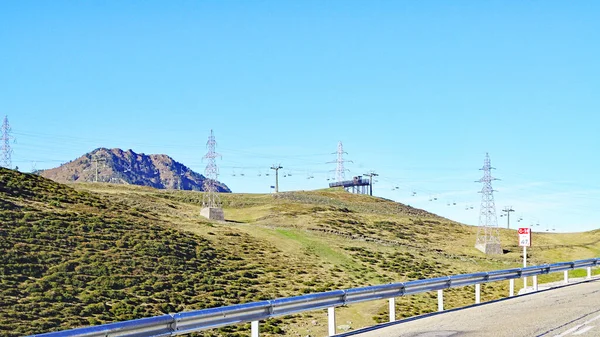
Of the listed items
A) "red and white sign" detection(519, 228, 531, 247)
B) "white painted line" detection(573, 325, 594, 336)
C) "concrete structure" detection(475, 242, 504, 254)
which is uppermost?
"red and white sign" detection(519, 228, 531, 247)

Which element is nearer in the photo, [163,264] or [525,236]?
[525,236]

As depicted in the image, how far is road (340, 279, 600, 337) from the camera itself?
14457 millimetres

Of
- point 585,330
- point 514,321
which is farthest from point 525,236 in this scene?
point 585,330

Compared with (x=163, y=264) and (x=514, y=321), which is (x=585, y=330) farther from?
(x=163, y=264)

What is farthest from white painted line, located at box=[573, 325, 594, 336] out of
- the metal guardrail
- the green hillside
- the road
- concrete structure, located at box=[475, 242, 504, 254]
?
concrete structure, located at box=[475, 242, 504, 254]

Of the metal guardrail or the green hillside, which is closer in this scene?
the metal guardrail

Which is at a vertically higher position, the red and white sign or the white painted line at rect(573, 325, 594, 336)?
the red and white sign

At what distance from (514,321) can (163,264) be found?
117 feet

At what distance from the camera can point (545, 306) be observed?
20.3 m

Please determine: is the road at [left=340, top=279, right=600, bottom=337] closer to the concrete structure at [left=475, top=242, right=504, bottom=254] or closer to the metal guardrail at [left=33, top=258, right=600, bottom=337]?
the metal guardrail at [left=33, top=258, right=600, bottom=337]

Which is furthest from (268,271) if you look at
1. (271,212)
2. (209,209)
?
(271,212)

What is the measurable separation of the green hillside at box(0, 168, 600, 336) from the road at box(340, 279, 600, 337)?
1545cm

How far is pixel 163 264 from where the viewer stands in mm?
48812

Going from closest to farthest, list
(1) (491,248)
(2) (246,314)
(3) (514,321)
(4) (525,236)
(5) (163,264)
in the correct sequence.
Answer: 1. (2) (246,314)
2. (3) (514,321)
3. (4) (525,236)
4. (5) (163,264)
5. (1) (491,248)
